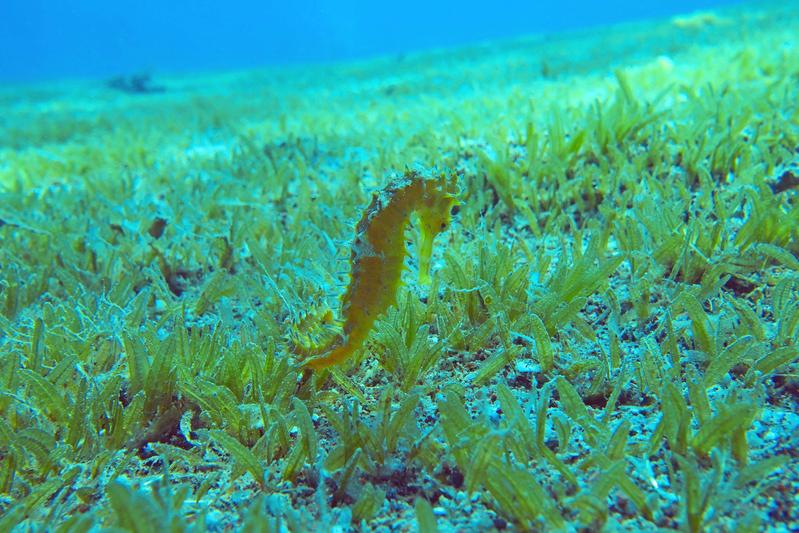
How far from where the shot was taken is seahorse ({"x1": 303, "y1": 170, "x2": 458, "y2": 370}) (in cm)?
180

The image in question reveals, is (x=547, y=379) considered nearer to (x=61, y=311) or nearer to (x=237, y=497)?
(x=237, y=497)

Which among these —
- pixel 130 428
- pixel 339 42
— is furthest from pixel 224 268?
pixel 339 42

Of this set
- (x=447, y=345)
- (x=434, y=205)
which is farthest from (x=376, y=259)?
(x=447, y=345)

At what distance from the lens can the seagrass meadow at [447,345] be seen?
1.46m

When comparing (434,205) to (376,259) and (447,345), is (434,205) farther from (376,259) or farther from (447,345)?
(447,345)

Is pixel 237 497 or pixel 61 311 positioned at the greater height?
pixel 61 311

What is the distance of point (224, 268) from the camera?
2938mm

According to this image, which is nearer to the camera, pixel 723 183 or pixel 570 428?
pixel 570 428

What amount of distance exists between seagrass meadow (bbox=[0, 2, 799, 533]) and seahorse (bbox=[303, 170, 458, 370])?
0.08 metres

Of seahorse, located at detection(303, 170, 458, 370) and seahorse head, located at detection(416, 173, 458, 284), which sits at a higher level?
seahorse head, located at detection(416, 173, 458, 284)

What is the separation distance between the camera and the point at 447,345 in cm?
207

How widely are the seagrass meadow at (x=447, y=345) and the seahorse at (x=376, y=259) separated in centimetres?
8

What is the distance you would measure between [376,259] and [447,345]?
1.72 ft

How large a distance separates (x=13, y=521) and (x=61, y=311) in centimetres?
123
